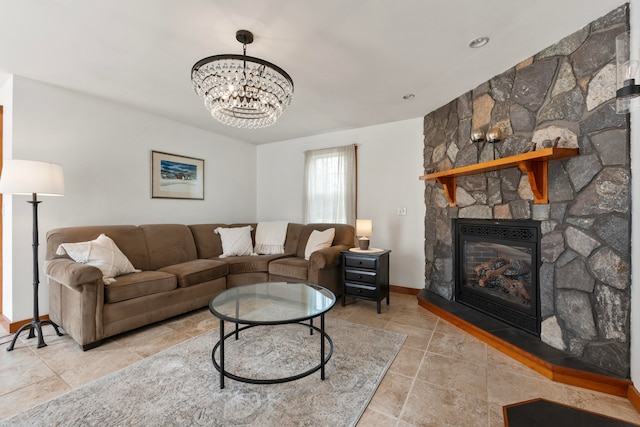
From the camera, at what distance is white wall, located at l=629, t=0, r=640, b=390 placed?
1624 millimetres

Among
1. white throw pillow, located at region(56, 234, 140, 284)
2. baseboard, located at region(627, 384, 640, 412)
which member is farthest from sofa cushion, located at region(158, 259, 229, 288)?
baseboard, located at region(627, 384, 640, 412)

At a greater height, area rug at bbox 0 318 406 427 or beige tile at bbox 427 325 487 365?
area rug at bbox 0 318 406 427

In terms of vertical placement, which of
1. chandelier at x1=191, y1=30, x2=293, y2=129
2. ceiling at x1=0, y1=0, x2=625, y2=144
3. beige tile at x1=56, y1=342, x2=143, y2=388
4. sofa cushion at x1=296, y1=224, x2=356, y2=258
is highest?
ceiling at x1=0, y1=0, x2=625, y2=144

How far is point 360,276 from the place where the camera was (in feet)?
10.5

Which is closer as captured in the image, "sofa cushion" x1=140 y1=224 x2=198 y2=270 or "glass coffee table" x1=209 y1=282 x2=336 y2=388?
"glass coffee table" x1=209 y1=282 x2=336 y2=388

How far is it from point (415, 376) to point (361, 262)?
1419 mm

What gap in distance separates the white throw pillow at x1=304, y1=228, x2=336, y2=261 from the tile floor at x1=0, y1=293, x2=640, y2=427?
1.25 m

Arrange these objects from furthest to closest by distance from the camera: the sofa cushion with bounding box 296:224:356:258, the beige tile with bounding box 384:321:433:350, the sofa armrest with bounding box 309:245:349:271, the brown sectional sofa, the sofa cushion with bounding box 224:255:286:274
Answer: the sofa cushion with bounding box 296:224:356:258
the sofa cushion with bounding box 224:255:286:274
the sofa armrest with bounding box 309:245:349:271
the beige tile with bounding box 384:321:433:350
the brown sectional sofa

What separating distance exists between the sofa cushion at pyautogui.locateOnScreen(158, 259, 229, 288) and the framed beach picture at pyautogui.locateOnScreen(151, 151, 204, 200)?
109cm

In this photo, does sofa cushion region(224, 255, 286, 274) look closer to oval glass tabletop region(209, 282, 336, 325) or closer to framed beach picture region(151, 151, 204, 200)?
oval glass tabletop region(209, 282, 336, 325)

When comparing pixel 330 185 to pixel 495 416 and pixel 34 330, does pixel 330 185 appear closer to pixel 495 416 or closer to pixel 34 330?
pixel 495 416

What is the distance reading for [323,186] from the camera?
4430 millimetres

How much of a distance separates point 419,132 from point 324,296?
260 cm

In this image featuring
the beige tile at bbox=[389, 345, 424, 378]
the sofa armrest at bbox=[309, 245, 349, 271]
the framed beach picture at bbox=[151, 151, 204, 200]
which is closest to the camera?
the beige tile at bbox=[389, 345, 424, 378]
